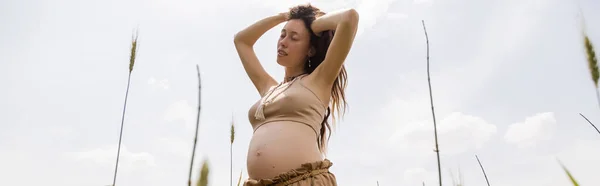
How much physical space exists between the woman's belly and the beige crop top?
0.05m

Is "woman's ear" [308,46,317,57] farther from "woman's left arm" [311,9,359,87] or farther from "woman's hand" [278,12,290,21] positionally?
"woman's hand" [278,12,290,21]

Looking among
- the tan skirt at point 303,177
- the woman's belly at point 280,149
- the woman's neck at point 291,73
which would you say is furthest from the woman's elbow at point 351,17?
the tan skirt at point 303,177

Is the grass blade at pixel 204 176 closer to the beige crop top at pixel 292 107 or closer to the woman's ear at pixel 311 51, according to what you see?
the beige crop top at pixel 292 107

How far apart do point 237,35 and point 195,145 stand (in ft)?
8.98

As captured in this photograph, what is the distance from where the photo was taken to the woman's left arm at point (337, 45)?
233cm

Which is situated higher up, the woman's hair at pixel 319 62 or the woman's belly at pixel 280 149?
the woman's hair at pixel 319 62

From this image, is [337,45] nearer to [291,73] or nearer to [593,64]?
[291,73]

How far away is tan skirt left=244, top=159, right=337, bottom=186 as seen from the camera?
6.42 ft

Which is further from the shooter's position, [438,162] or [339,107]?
[339,107]

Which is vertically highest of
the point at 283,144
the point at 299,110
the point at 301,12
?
the point at 301,12

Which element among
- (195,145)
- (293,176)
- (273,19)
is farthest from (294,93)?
(195,145)

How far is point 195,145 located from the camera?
1.81ft

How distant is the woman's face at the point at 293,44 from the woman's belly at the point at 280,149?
50 cm

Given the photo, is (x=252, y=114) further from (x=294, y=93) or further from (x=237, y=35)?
(x=237, y=35)
